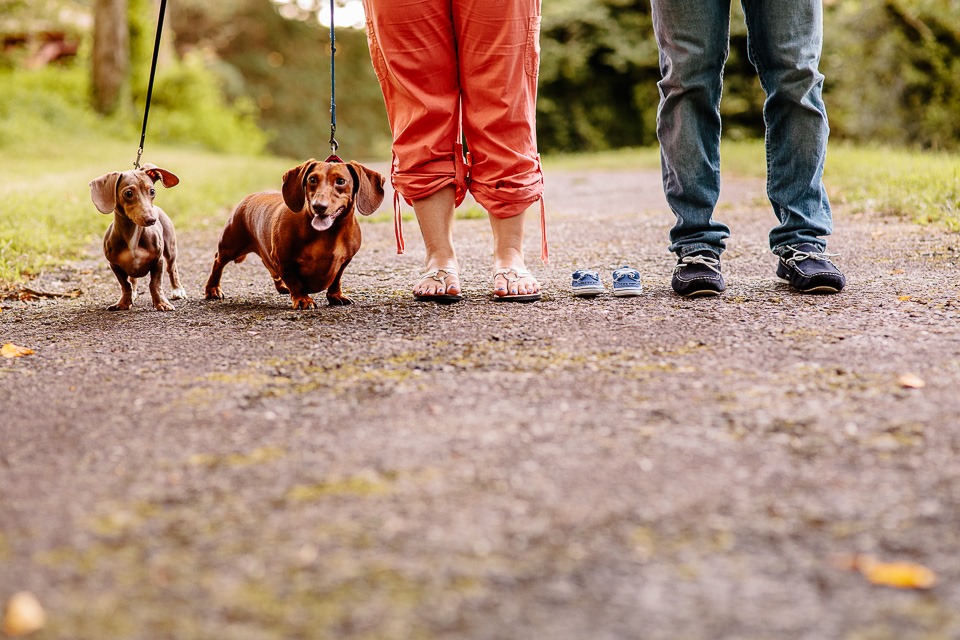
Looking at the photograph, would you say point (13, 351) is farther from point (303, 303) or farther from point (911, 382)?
point (911, 382)

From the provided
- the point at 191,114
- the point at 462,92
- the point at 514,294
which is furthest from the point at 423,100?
the point at 191,114

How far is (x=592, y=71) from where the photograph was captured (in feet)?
60.1

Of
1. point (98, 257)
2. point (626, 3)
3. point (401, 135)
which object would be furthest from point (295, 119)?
point (401, 135)

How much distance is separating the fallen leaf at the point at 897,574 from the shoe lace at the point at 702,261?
7.06 ft

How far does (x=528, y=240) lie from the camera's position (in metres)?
5.77

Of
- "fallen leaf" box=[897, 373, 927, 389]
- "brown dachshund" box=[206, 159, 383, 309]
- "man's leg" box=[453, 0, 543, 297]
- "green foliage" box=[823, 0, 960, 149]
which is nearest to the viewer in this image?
"fallen leaf" box=[897, 373, 927, 389]

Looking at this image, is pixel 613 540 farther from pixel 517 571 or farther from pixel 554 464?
pixel 554 464

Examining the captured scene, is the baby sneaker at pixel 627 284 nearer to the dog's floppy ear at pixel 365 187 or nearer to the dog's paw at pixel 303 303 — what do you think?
the dog's floppy ear at pixel 365 187

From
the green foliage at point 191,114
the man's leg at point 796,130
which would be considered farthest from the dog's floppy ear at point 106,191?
the green foliage at point 191,114

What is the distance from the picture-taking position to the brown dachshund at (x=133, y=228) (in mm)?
3717

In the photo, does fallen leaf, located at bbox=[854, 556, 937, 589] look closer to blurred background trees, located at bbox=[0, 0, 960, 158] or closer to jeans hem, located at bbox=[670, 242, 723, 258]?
jeans hem, located at bbox=[670, 242, 723, 258]

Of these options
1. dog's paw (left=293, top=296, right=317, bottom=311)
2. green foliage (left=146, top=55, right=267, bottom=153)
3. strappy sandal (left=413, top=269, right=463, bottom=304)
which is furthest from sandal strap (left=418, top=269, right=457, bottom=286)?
green foliage (left=146, top=55, right=267, bottom=153)

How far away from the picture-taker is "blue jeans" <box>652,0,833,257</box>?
11.3ft

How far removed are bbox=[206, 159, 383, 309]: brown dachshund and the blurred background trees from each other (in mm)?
9510
